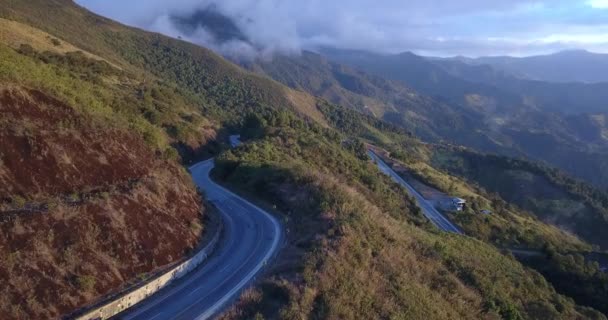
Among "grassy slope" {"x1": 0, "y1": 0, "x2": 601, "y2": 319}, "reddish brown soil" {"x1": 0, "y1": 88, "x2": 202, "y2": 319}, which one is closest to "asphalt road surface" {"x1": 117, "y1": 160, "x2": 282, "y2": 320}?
"reddish brown soil" {"x1": 0, "y1": 88, "x2": 202, "y2": 319}

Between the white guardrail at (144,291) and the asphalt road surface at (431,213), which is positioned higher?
the white guardrail at (144,291)

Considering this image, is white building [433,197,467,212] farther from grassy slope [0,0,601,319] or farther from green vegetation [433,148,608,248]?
green vegetation [433,148,608,248]

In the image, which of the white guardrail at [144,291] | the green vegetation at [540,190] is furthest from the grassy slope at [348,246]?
the green vegetation at [540,190]

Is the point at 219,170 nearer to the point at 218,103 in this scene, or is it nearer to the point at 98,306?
the point at 98,306

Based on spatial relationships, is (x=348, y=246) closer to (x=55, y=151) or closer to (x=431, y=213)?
(x=55, y=151)

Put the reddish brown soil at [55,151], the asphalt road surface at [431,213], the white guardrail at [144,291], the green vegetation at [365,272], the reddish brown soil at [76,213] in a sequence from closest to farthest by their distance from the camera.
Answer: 1. the reddish brown soil at [76,213]
2. the white guardrail at [144,291]
3. the green vegetation at [365,272]
4. the reddish brown soil at [55,151]
5. the asphalt road surface at [431,213]

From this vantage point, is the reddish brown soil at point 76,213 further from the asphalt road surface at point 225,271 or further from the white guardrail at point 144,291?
the asphalt road surface at point 225,271

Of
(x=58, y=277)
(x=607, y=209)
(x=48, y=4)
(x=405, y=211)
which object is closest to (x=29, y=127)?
(x=58, y=277)
